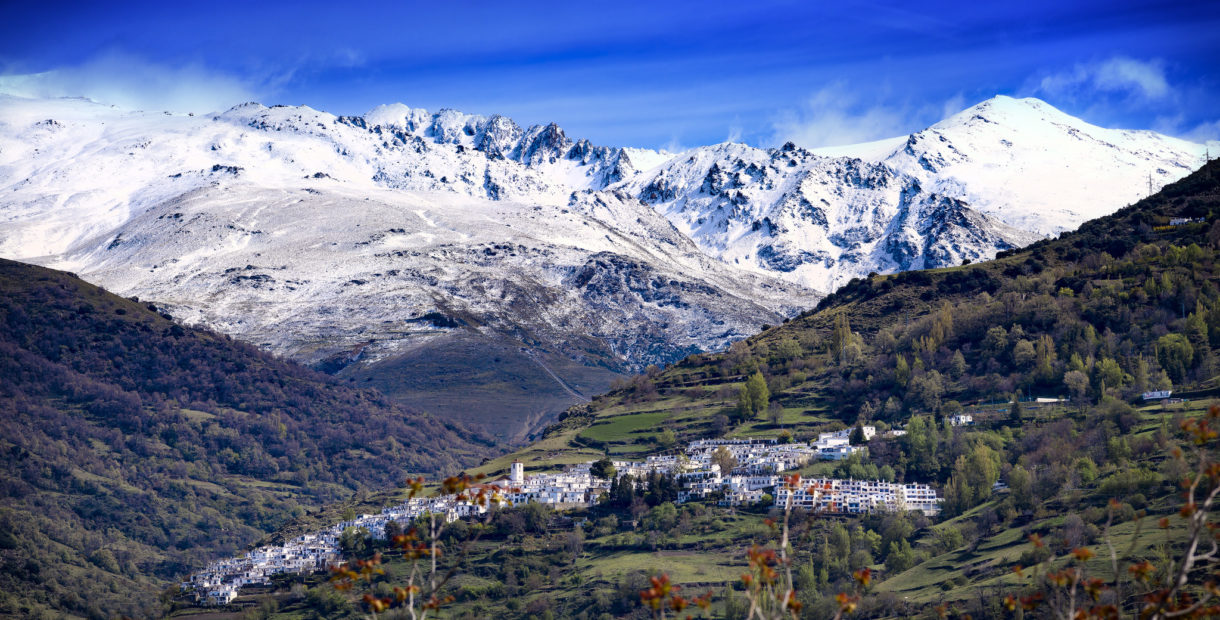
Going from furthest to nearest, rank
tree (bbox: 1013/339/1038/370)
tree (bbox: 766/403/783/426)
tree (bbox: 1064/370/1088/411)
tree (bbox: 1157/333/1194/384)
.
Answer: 1. tree (bbox: 766/403/783/426)
2. tree (bbox: 1013/339/1038/370)
3. tree (bbox: 1157/333/1194/384)
4. tree (bbox: 1064/370/1088/411)

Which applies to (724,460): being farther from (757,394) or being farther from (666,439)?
(757,394)

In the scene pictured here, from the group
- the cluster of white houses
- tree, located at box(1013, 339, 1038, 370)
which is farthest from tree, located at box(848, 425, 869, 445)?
tree, located at box(1013, 339, 1038, 370)

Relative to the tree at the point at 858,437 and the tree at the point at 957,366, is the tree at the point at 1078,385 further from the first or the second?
the tree at the point at 858,437

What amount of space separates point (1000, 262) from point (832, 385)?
4473 centimetres

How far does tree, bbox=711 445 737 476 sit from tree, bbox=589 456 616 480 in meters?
10.9

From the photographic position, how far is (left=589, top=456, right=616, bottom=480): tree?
5546 inches

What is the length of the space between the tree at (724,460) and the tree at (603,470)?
10.9 m

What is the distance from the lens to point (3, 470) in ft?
605

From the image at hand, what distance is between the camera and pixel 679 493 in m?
130

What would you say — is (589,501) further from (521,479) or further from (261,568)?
(261,568)

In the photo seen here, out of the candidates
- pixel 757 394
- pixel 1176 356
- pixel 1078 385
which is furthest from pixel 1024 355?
pixel 757 394

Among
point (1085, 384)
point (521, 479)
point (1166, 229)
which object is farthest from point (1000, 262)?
point (521, 479)

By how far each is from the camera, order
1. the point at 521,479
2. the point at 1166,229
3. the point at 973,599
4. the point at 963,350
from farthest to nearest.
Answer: the point at 1166,229 → the point at 963,350 → the point at 521,479 → the point at 973,599

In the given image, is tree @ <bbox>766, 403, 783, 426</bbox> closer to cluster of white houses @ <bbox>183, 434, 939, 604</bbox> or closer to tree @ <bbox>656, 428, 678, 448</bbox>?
cluster of white houses @ <bbox>183, 434, 939, 604</bbox>
